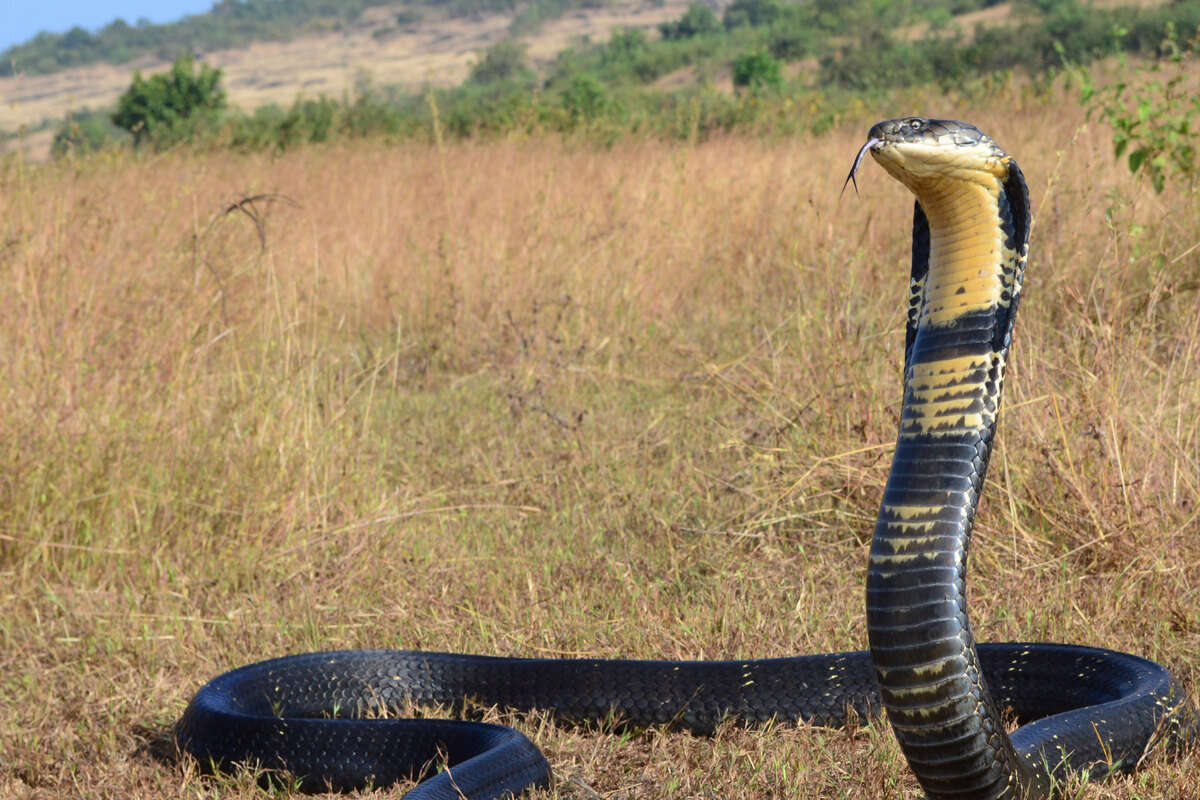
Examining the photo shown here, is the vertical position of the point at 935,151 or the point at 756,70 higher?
the point at 935,151

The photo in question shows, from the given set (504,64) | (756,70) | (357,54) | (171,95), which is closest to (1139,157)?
(171,95)

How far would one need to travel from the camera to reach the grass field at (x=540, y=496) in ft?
12.4

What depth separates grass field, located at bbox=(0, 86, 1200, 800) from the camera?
12.4ft

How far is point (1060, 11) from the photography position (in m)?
35.2

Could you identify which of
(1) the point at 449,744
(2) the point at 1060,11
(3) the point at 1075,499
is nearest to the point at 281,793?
(1) the point at 449,744

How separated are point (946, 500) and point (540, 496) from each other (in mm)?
3082

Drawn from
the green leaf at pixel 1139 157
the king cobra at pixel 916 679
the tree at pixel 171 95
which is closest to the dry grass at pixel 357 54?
the tree at pixel 171 95

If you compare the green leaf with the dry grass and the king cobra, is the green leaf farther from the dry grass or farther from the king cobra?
the dry grass

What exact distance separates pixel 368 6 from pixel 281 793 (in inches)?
5670

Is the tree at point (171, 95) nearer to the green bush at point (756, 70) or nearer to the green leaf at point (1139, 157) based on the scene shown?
the green bush at point (756, 70)

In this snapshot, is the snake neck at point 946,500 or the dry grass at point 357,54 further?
the dry grass at point 357,54

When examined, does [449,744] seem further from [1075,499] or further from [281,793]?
[1075,499]

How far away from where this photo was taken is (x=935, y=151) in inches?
86.4

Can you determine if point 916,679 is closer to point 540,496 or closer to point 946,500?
point 946,500
